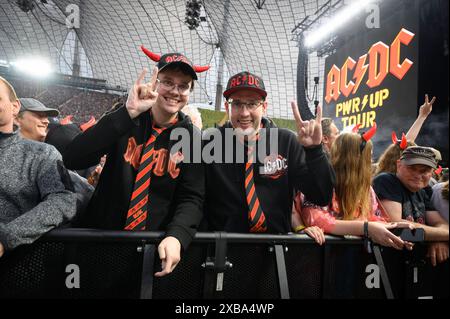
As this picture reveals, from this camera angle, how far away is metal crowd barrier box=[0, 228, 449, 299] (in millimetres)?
971

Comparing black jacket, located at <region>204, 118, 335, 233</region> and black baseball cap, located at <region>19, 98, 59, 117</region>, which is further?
black baseball cap, located at <region>19, 98, 59, 117</region>

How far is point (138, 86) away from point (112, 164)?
13.7 inches

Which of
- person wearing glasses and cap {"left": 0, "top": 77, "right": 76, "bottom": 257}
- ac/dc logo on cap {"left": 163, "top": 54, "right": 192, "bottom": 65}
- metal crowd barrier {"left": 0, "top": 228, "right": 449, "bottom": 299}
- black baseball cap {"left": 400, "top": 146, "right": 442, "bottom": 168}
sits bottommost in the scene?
metal crowd barrier {"left": 0, "top": 228, "right": 449, "bottom": 299}

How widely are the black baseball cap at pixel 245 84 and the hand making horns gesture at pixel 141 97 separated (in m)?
0.38

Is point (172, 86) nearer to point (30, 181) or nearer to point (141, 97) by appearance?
point (141, 97)

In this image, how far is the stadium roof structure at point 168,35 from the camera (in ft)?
35.7

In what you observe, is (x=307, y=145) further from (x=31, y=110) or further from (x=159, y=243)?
(x=31, y=110)

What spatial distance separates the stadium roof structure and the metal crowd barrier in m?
7.79

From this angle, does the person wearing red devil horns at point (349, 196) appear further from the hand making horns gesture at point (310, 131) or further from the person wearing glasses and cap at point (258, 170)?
the hand making horns gesture at point (310, 131)

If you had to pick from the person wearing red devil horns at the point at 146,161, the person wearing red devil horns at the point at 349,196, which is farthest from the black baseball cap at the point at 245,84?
the person wearing red devil horns at the point at 349,196

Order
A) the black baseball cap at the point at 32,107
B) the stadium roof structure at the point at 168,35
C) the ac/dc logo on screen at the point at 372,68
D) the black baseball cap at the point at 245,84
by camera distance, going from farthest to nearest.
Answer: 1. the stadium roof structure at the point at 168,35
2. the ac/dc logo on screen at the point at 372,68
3. the black baseball cap at the point at 32,107
4. the black baseball cap at the point at 245,84

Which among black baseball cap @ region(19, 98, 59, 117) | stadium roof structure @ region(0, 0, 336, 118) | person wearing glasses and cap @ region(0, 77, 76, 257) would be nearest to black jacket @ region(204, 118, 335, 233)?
person wearing glasses and cap @ region(0, 77, 76, 257)

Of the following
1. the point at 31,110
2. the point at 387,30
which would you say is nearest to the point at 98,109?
the point at 387,30

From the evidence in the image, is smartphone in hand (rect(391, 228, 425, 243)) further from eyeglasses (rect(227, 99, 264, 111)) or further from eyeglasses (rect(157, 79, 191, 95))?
eyeglasses (rect(157, 79, 191, 95))
